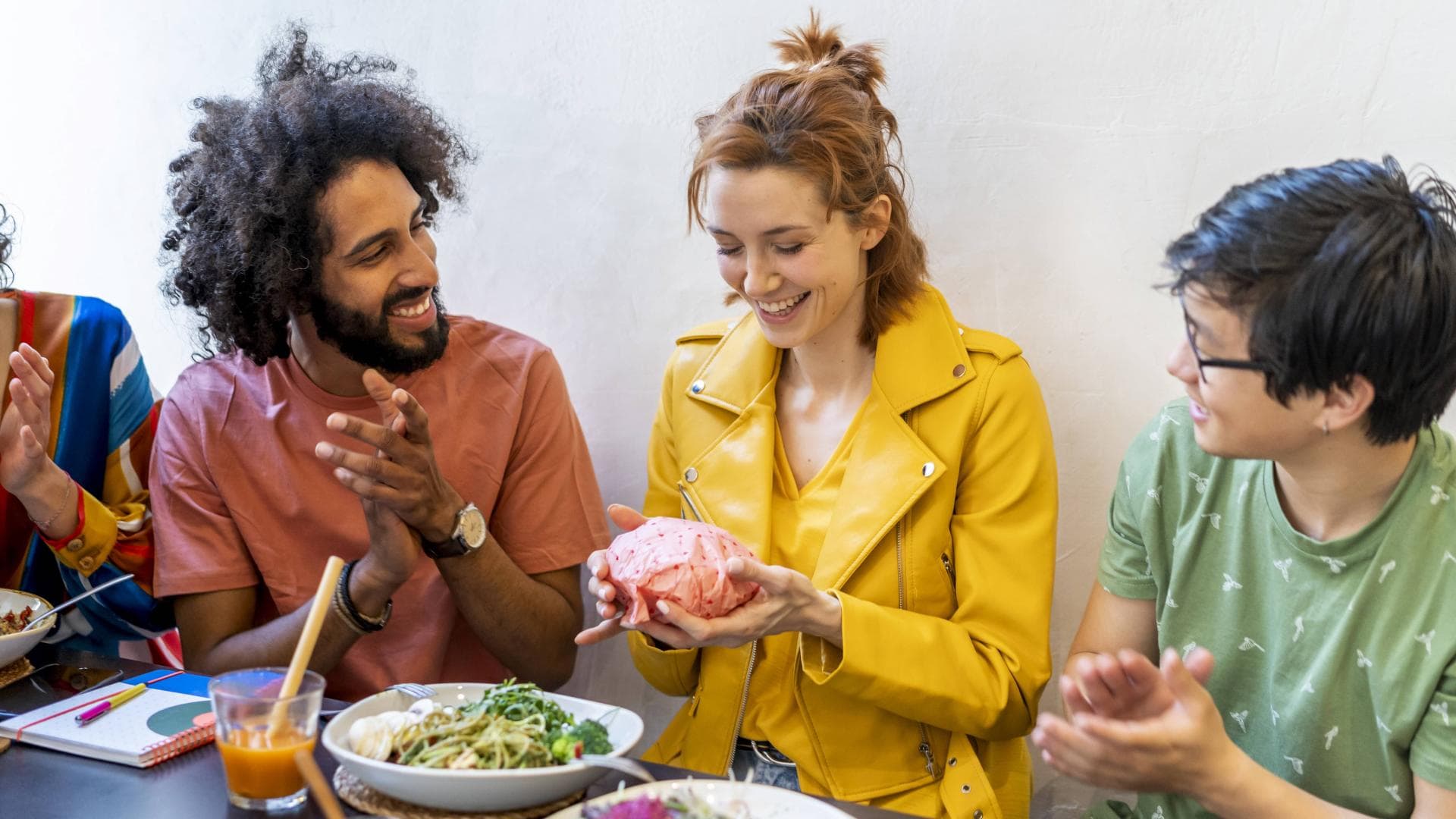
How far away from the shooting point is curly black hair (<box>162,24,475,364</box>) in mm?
2107

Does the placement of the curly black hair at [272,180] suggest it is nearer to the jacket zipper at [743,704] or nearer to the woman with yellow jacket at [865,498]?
the woman with yellow jacket at [865,498]

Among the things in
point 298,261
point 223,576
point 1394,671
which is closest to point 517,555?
point 223,576

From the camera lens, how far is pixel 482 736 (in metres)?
1.36

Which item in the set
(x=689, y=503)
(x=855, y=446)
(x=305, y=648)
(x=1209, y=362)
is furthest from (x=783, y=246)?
(x=305, y=648)

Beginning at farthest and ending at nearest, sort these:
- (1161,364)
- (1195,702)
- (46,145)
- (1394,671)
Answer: (46,145), (1161,364), (1394,671), (1195,702)

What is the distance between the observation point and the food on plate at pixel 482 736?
1332 mm

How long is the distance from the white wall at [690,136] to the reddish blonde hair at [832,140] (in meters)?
0.17

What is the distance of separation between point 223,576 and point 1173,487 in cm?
153

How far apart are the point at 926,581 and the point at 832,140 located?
2.30ft

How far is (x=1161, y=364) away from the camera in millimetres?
2033

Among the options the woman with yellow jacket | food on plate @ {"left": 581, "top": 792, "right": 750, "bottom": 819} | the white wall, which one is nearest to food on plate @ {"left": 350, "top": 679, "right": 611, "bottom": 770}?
food on plate @ {"left": 581, "top": 792, "right": 750, "bottom": 819}

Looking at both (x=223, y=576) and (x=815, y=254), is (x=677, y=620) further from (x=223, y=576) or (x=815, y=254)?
(x=223, y=576)

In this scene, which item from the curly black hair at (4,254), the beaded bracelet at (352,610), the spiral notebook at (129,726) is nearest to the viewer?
the spiral notebook at (129,726)

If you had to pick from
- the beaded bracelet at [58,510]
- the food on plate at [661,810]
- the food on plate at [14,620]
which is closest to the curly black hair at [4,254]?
the beaded bracelet at [58,510]
